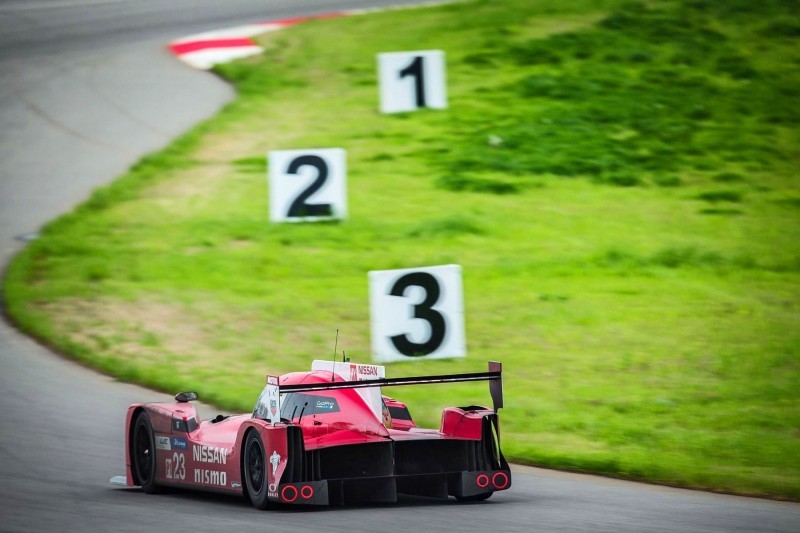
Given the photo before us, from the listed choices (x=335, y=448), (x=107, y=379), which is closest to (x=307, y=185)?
(x=107, y=379)

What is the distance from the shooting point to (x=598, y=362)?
11836 mm

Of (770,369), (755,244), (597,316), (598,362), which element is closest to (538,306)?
(597,316)

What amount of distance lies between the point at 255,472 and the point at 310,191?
8922 millimetres

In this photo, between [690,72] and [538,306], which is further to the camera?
[690,72]

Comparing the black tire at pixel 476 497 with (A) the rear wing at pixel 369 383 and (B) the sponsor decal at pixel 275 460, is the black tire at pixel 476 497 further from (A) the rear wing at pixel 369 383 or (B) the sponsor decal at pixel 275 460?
(B) the sponsor decal at pixel 275 460

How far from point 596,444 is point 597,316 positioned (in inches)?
151

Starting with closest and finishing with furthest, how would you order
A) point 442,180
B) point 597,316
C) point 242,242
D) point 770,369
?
point 770,369, point 597,316, point 242,242, point 442,180

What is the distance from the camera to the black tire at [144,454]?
8.03 metres

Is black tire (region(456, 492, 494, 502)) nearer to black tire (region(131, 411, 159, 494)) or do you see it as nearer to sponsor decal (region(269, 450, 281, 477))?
sponsor decal (region(269, 450, 281, 477))

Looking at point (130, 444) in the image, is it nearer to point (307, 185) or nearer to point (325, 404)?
point (325, 404)

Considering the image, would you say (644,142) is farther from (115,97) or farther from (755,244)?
(115,97)

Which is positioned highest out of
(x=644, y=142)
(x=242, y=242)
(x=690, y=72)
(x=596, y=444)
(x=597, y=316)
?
(x=690, y=72)

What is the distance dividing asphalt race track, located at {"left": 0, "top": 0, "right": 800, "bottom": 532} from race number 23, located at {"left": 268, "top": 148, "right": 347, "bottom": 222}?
2849 mm

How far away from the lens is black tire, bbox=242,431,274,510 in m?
6.89
